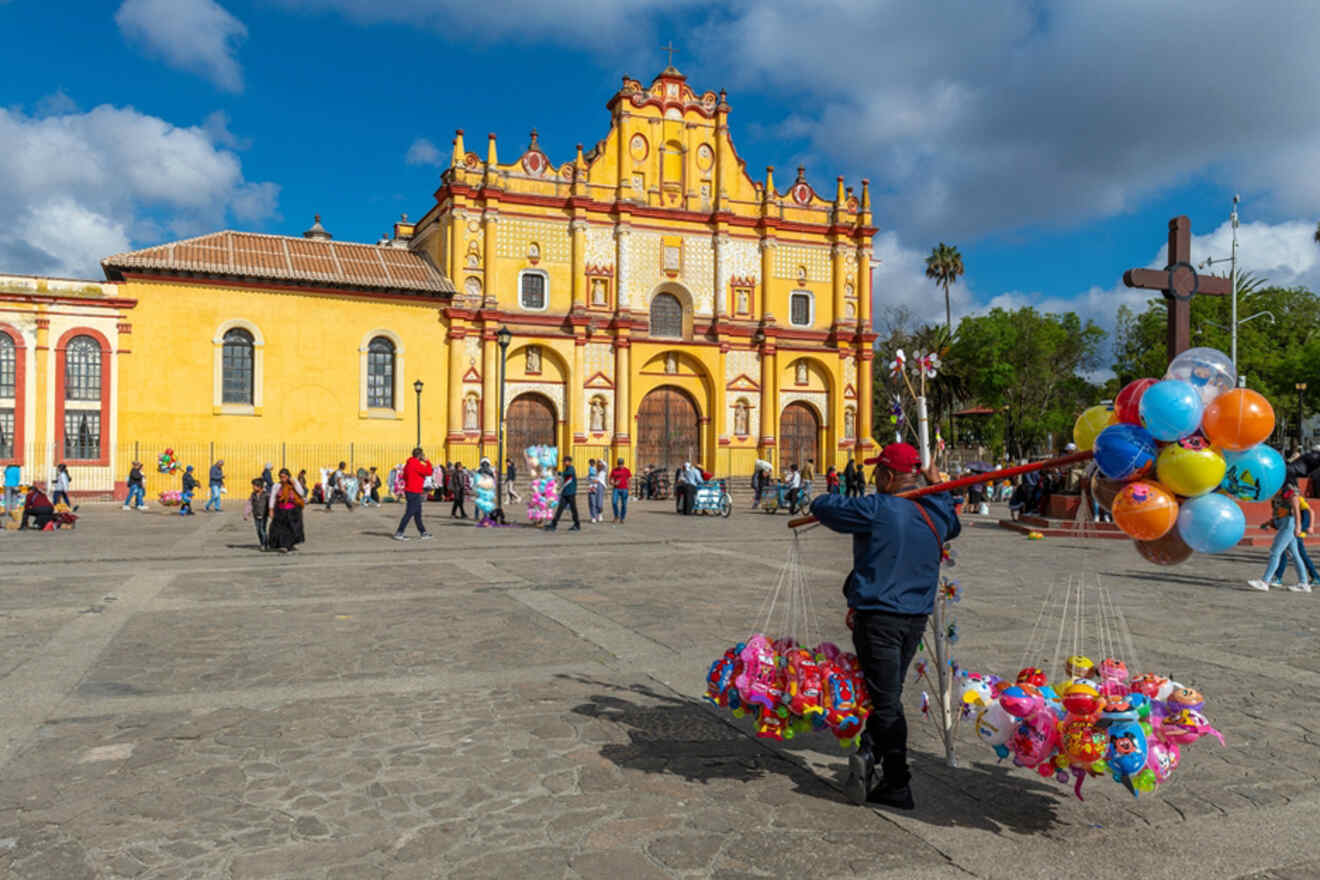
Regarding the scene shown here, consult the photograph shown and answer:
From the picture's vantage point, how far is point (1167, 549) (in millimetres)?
4281

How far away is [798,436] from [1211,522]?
36.0 metres

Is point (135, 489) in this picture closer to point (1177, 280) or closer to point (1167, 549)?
point (1177, 280)

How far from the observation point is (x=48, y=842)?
12.6ft

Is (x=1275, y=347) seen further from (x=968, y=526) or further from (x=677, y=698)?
(x=677, y=698)

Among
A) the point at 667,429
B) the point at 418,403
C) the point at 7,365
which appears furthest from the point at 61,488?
the point at 667,429

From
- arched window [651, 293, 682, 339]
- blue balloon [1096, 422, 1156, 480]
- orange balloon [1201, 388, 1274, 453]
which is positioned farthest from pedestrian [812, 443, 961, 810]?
arched window [651, 293, 682, 339]

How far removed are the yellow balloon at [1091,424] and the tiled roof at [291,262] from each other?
31.1 metres

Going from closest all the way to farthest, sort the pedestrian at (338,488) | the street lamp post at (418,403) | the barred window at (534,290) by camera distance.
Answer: the pedestrian at (338,488) → the street lamp post at (418,403) → the barred window at (534,290)

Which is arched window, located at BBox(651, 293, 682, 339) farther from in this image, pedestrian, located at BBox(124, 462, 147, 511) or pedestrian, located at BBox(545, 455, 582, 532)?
pedestrian, located at BBox(545, 455, 582, 532)

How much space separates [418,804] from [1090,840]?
9.34ft

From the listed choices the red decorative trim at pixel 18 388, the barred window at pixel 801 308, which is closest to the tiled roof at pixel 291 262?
the red decorative trim at pixel 18 388

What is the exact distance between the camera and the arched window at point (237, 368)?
3198 cm

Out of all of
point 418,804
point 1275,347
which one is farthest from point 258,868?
point 1275,347

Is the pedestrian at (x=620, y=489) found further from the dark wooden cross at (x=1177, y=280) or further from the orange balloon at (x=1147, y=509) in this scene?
the orange balloon at (x=1147, y=509)
